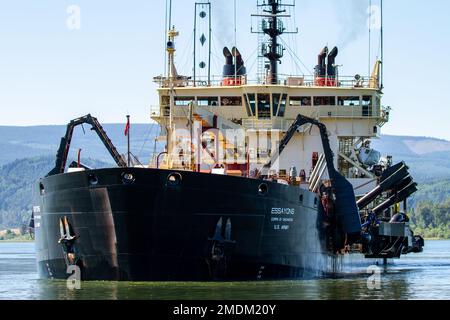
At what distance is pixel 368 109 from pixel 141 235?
19540 millimetres

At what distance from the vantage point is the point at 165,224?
35406 millimetres

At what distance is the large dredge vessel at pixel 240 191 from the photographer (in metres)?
35.6

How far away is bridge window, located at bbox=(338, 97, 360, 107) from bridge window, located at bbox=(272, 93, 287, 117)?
9.48 feet

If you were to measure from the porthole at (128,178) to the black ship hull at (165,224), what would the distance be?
32 millimetres

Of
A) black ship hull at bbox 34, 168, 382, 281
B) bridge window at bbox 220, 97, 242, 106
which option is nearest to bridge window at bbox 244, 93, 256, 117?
bridge window at bbox 220, 97, 242, 106

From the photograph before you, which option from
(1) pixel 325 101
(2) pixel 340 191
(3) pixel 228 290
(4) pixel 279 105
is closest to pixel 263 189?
(3) pixel 228 290

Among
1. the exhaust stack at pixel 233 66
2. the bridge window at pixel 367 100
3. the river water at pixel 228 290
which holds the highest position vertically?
the exhaust stack at pixel 233 66

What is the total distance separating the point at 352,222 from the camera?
43.6 m

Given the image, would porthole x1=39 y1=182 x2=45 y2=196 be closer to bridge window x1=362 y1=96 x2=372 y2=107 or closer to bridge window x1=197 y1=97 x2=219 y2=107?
bridge window x1=197 y1=97 x2=219 y2=107

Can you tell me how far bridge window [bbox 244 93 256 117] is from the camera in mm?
49438

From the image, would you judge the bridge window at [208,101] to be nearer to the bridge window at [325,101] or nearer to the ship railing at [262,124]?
the ship railing at [262,124]

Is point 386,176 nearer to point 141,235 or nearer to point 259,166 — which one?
point 259,166

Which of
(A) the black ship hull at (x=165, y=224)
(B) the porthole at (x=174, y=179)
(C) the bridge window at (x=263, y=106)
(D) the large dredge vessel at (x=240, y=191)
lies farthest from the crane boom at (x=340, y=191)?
(B) the porthole at (x=174, y=179)

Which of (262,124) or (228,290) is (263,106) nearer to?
(262,124)
